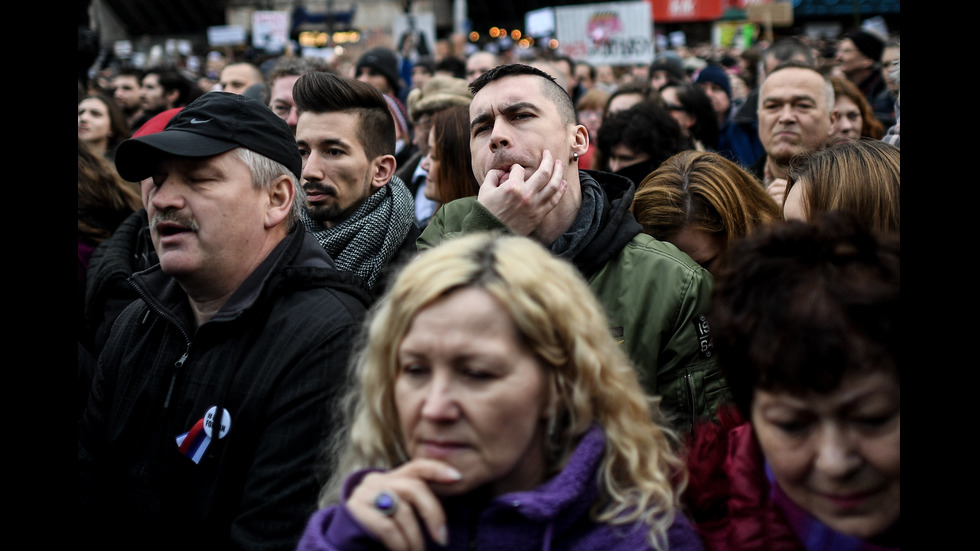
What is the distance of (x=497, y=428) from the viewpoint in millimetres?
1738

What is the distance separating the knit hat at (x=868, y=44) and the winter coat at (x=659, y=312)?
21.2 ft

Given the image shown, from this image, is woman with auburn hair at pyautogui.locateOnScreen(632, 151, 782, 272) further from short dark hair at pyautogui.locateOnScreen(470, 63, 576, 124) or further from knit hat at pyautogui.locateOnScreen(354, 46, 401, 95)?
knit hat at pyautogui.locateOnScreen(354, 46, 401, 95)

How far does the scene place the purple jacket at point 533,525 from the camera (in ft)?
5.61

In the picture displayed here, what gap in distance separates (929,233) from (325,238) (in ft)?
7.97

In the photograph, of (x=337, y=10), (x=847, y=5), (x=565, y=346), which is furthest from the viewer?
(x=847, y=5)

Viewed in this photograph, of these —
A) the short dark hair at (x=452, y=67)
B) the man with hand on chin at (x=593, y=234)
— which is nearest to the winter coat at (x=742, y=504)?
the man with hand on chin at (x=593, y=234)

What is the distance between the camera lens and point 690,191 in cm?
325

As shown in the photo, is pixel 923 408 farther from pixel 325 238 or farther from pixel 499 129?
pixel 325 238

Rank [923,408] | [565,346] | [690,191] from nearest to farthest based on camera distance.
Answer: [923,408] → [565,346] → [690,191]

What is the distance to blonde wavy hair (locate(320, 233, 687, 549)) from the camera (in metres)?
1.80

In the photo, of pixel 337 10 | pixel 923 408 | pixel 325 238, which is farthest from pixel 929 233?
pixel 337 10

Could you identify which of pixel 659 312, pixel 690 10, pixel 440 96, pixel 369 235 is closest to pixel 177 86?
pixel 440 96

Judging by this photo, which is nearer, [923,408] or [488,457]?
[923,408]

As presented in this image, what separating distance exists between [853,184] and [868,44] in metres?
6.33
